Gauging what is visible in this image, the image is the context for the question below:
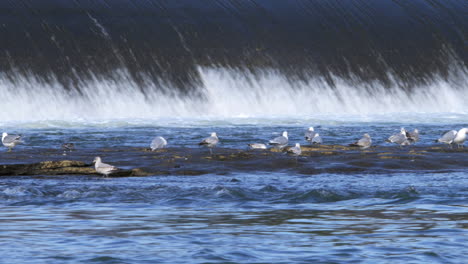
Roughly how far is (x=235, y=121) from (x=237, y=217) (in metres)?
19.2

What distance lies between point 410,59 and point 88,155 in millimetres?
21912

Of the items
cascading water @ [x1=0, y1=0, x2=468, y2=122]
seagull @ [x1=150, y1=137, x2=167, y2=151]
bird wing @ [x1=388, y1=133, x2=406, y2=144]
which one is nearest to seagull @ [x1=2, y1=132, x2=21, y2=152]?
seagull @ [x1=150, y1=137, x2=167, y2=151]

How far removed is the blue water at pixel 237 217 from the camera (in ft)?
28.0

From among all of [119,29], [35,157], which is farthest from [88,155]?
[119,29]

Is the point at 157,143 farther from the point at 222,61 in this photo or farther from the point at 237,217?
the point at 222,61

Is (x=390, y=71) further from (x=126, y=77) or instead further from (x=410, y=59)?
(x=126, y=77)

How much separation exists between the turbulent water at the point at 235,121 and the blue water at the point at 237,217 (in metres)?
0.04

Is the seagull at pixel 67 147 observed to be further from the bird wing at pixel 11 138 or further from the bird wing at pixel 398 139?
the bird wing at pixel 398 139

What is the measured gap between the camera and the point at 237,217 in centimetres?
1086

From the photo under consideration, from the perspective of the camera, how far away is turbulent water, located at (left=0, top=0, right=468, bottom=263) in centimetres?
927

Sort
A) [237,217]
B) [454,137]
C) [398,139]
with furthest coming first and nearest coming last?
[454,137], [398,139], [237,217]

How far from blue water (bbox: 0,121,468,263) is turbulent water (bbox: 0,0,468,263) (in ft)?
0.12

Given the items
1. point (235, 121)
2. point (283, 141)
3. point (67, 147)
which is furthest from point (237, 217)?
point (235, 121)

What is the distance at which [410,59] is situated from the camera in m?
37.9
